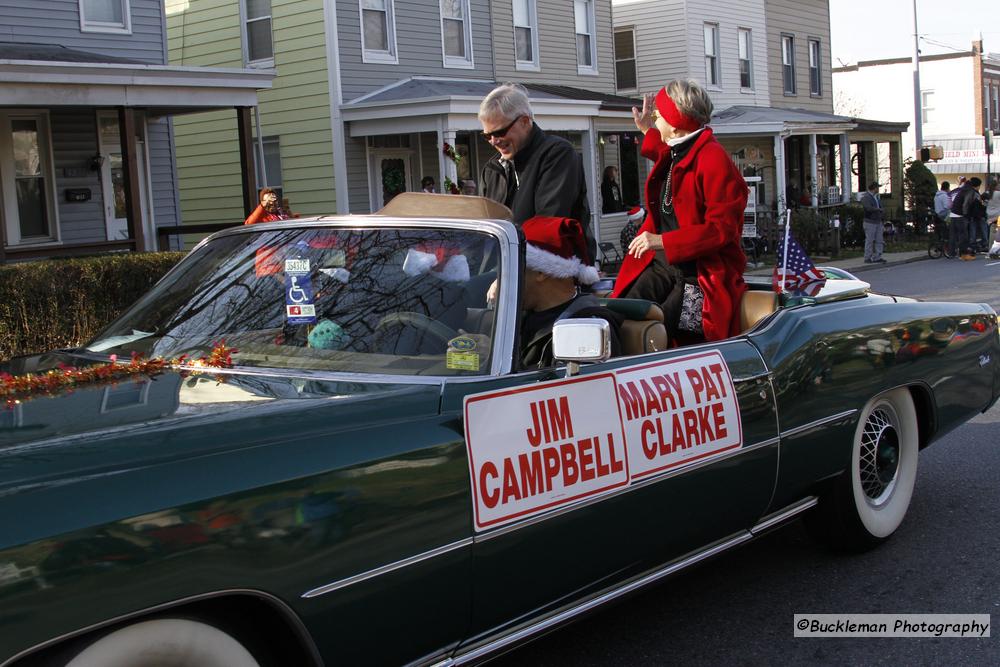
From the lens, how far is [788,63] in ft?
111

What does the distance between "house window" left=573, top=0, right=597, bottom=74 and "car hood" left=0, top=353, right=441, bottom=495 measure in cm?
2340

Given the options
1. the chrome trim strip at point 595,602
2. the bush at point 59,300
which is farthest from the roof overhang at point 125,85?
the chrome trim strip at point 595,602

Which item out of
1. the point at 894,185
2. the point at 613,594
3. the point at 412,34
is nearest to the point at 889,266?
the point at 412,34

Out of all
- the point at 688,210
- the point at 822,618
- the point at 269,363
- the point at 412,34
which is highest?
the point at 412,34

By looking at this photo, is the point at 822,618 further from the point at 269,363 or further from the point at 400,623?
the point at 269,363

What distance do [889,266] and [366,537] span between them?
22.9 meters

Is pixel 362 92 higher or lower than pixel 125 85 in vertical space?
higher

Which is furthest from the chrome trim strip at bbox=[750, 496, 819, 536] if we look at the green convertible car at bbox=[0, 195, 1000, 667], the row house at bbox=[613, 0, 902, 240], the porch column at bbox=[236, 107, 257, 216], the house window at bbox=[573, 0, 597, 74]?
the row house at bbox=[613, 0, 902, 240]

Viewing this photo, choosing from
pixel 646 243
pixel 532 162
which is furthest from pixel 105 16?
pixel 646 243

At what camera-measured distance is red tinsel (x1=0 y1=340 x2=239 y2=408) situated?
3105mm

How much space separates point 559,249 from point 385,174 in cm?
1681

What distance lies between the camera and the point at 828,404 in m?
4.32

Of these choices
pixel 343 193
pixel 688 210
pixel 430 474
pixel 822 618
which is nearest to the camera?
pixel 430 474

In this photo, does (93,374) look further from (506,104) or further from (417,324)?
(506,104)
